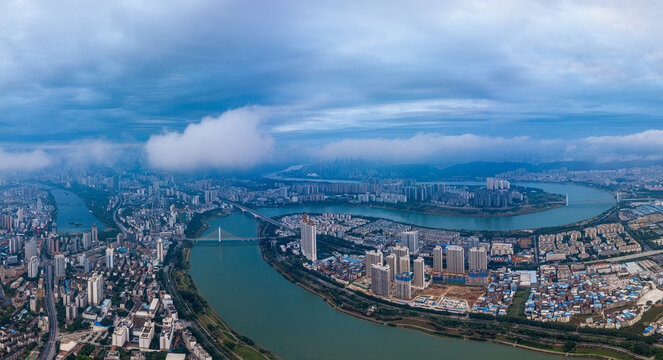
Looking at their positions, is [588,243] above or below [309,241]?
below

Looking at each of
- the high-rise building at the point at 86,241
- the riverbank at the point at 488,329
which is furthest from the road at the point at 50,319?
the riverbank at the point at 488,329

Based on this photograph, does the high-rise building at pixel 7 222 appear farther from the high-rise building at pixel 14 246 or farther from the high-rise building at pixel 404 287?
the high-rise building at pixel 404 287

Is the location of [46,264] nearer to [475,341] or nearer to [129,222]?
[129,222]

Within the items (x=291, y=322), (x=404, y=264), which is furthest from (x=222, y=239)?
(x=291, y=322)

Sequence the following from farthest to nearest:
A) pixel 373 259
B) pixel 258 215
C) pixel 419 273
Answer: pixel 258 215 < pixel 373 259 < pixel 419 273

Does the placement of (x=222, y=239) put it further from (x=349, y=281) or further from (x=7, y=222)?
(x=7, y=222)

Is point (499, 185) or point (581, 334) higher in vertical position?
point (499, 185)

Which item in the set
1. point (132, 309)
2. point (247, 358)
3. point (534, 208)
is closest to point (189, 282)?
point (132, 309)
